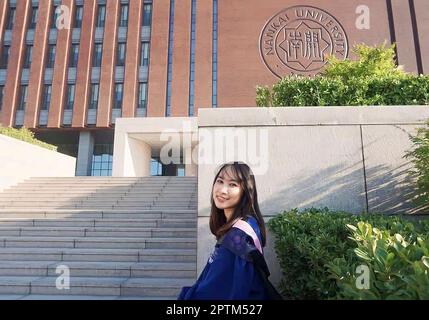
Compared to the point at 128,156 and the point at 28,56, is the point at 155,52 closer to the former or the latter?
the point at 28,56

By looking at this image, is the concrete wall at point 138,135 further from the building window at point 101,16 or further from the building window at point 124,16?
the building window at point 101,16

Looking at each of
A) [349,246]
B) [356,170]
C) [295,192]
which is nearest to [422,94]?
[356,170]

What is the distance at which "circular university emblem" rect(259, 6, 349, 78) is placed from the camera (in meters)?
22.6

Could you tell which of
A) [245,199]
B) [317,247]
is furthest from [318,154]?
[245,199]

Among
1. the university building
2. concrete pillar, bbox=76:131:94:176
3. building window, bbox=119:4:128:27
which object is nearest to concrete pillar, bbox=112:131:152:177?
the university building

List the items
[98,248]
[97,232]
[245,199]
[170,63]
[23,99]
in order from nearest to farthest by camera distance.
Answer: [245,199] < [98,248] < [97,232] < [23,99] < [170,63]

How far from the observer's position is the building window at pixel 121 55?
26.1 meters

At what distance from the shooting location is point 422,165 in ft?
11.3

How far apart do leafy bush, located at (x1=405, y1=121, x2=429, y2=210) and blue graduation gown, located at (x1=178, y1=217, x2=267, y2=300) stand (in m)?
2.59

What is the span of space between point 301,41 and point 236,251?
2354cm

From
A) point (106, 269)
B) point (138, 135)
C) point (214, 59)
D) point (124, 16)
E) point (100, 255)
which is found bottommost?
point (106, 269)

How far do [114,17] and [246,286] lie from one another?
1162 inches

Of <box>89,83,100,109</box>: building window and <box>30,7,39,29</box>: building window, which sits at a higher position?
<box>30,7,39,29</box>: building window

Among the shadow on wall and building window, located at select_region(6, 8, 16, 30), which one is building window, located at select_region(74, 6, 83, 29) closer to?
building window, located at select_region(6, 8, 16, 30)
